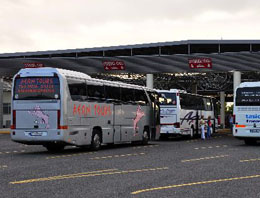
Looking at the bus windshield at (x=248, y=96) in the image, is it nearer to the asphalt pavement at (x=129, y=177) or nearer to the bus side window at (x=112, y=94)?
the bus side window at (x=112, y=94)

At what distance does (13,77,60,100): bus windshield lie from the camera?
1844 centimetres

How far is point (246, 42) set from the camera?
42656 mm

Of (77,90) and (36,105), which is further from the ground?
(77,90)

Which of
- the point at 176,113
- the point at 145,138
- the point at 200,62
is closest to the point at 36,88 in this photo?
the point at 145,138

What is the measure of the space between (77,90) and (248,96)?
9071 millimetres

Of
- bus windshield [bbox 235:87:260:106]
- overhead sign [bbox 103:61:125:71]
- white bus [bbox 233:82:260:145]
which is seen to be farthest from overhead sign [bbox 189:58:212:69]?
bus windshield [bbox 235:87:260:106]

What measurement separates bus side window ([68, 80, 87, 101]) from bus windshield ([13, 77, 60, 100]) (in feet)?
2.08

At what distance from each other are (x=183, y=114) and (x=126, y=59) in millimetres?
9661

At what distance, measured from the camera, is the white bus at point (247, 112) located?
2372 cm

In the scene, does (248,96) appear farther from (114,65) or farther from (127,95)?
(114,65)

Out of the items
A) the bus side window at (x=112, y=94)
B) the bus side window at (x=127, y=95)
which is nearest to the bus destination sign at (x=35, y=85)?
the bus side window at (x=112, y=94)

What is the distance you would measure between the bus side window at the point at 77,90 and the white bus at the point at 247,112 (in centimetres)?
800

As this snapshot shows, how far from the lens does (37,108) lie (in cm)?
1850

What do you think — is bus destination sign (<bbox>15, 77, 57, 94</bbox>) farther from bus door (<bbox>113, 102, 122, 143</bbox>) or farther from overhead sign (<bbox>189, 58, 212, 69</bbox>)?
overhead sign (<bbox>189, 58, 212, 69</bbox>)
